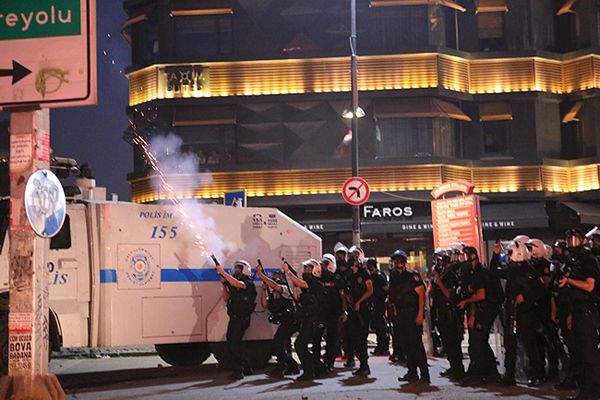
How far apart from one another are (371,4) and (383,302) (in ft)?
43.7

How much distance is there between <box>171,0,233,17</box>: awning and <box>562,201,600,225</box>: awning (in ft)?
41.8

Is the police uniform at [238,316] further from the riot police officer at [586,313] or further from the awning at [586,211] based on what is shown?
the awning at [586,211]

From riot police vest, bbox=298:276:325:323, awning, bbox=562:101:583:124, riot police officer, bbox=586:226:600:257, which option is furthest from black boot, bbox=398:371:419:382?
awning, bbox=562:101:583:124

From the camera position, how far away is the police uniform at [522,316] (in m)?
11.8

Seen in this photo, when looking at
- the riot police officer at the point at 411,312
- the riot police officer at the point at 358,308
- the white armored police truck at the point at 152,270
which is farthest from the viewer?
the riot police officer at the point at 358,308

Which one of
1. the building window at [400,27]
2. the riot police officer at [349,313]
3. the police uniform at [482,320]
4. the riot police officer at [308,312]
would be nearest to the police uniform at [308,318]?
the riot police officer at [308,312]

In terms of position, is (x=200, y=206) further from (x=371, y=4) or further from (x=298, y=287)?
(x=371, y=4)

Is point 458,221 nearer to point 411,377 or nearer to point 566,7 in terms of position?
point 411,377

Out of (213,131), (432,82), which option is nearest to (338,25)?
(432,82)

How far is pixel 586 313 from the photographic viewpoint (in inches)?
420

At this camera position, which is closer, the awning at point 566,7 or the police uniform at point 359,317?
the police uniform at point 359,317

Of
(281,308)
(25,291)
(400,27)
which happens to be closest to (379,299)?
(281,308)

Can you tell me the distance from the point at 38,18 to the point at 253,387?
6373 millimetres

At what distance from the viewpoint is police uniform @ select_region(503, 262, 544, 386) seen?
11.8 m
